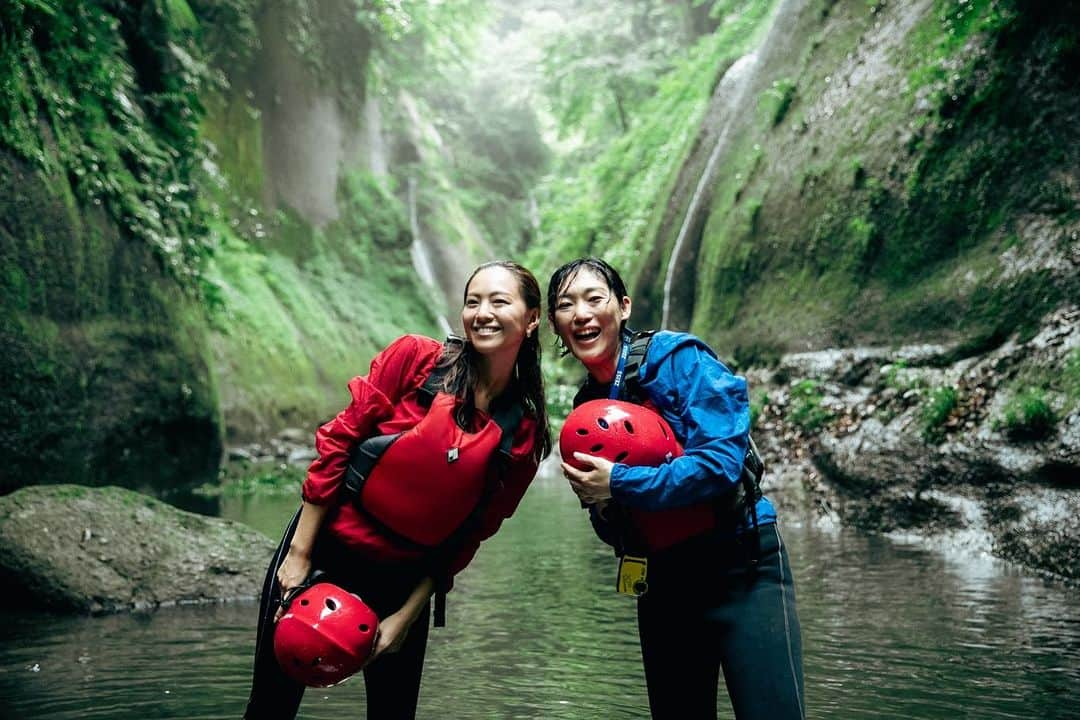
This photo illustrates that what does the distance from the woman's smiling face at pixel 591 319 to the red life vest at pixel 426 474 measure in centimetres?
39

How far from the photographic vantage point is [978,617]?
5.07 meters

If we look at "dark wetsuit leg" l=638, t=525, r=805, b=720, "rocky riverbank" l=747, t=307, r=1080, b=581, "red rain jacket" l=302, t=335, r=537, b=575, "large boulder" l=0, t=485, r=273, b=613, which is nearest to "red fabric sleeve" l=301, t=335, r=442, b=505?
"red rain jacket" l=302, t=335, r=537, b=575

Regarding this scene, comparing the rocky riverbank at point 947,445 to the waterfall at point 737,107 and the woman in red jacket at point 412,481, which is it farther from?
the waterfall at point 737,107

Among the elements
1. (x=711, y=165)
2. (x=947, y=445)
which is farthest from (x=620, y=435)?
(x=711, y=165)

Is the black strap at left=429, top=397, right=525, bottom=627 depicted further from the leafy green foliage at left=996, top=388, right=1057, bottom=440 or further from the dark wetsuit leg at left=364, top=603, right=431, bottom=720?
the leafy green foliage at left=996, top=388, right=1057, bottom=440

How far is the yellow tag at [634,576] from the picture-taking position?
2457 mm

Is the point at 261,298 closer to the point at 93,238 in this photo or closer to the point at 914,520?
the point at 93,238

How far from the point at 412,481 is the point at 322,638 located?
479 mm

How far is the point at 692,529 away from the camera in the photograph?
95.3 inches

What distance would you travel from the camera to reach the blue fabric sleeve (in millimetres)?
2260

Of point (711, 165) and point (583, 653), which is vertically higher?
point (711, 165)

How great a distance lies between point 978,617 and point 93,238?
7944mm

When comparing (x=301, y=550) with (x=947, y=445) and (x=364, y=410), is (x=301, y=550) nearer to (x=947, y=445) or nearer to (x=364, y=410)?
(x=364, y=410)

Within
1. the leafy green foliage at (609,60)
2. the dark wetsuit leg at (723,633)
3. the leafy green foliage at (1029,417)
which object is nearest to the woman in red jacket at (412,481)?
the dark wetsuit leg at (723,633)
